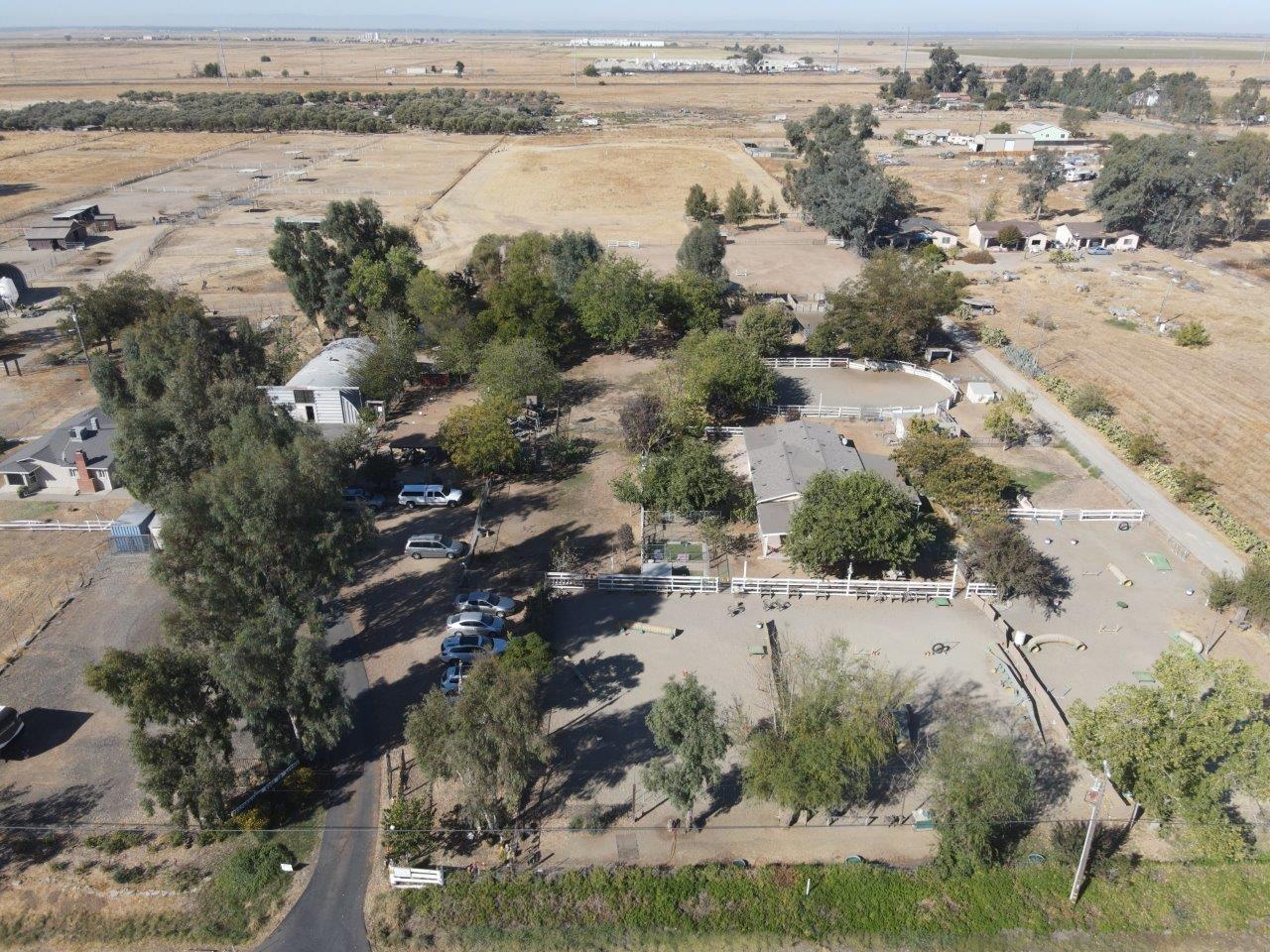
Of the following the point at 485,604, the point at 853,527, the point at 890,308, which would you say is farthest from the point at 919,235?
the point at 485,604

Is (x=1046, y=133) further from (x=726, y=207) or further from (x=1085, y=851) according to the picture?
(x=1085, y=851)

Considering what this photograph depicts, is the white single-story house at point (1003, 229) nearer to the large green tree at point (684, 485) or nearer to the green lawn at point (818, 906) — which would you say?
the large green tree at point (684, 485)

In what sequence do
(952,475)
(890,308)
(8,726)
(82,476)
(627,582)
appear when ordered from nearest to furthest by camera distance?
(8,726)
(627,582)
(952,475)
(82,476)
(890,308)

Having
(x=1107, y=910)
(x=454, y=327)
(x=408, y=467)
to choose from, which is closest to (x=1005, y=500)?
(x=1107, y=910)

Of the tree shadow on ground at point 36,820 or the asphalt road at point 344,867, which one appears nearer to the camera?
the asphalt road at point 344,867

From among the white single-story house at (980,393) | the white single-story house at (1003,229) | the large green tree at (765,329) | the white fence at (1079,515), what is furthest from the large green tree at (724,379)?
the white single-story house at (1003,229)

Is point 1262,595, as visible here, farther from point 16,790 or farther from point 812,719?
point 16,790
